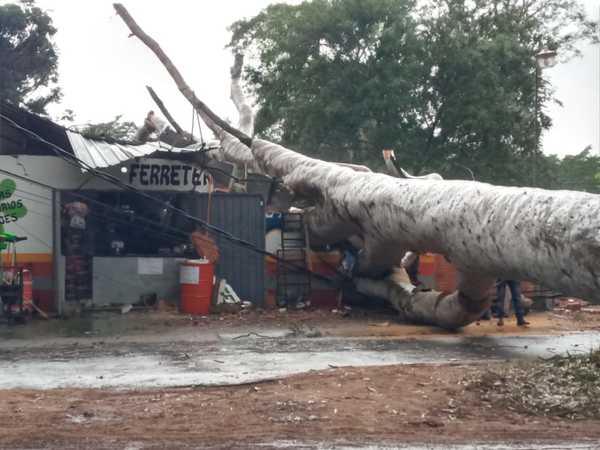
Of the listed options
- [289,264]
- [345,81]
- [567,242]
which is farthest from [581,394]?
[345,81]

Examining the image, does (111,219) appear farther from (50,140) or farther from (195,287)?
(195,287)

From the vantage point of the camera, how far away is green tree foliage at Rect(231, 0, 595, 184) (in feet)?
88.4

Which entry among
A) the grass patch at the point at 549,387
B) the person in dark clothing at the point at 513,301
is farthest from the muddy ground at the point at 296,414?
the person in dark clothing at the point at 513,301

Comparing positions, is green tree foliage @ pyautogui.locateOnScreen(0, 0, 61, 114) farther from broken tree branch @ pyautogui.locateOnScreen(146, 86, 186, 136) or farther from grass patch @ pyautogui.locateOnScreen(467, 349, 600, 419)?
grass patch @ pyautogui.locateOnScreen(467, 349, 600, 419)

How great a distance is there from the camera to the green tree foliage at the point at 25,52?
33.0 m

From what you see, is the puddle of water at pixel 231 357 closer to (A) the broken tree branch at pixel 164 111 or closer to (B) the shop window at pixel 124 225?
(B) the shop window at pixel 124 225

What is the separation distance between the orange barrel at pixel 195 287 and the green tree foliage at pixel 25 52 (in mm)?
17662

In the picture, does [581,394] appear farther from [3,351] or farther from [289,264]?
[289,264]

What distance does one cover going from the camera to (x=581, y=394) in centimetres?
920

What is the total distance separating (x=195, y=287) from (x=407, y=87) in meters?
11.7

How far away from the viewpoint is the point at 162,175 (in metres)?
19.0

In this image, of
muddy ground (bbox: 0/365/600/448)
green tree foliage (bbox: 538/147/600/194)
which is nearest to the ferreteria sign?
muddy ground (bbox: 0/365/600/448)

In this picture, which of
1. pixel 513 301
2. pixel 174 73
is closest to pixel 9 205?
pixel 174 73

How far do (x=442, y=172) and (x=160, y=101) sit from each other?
922cm
